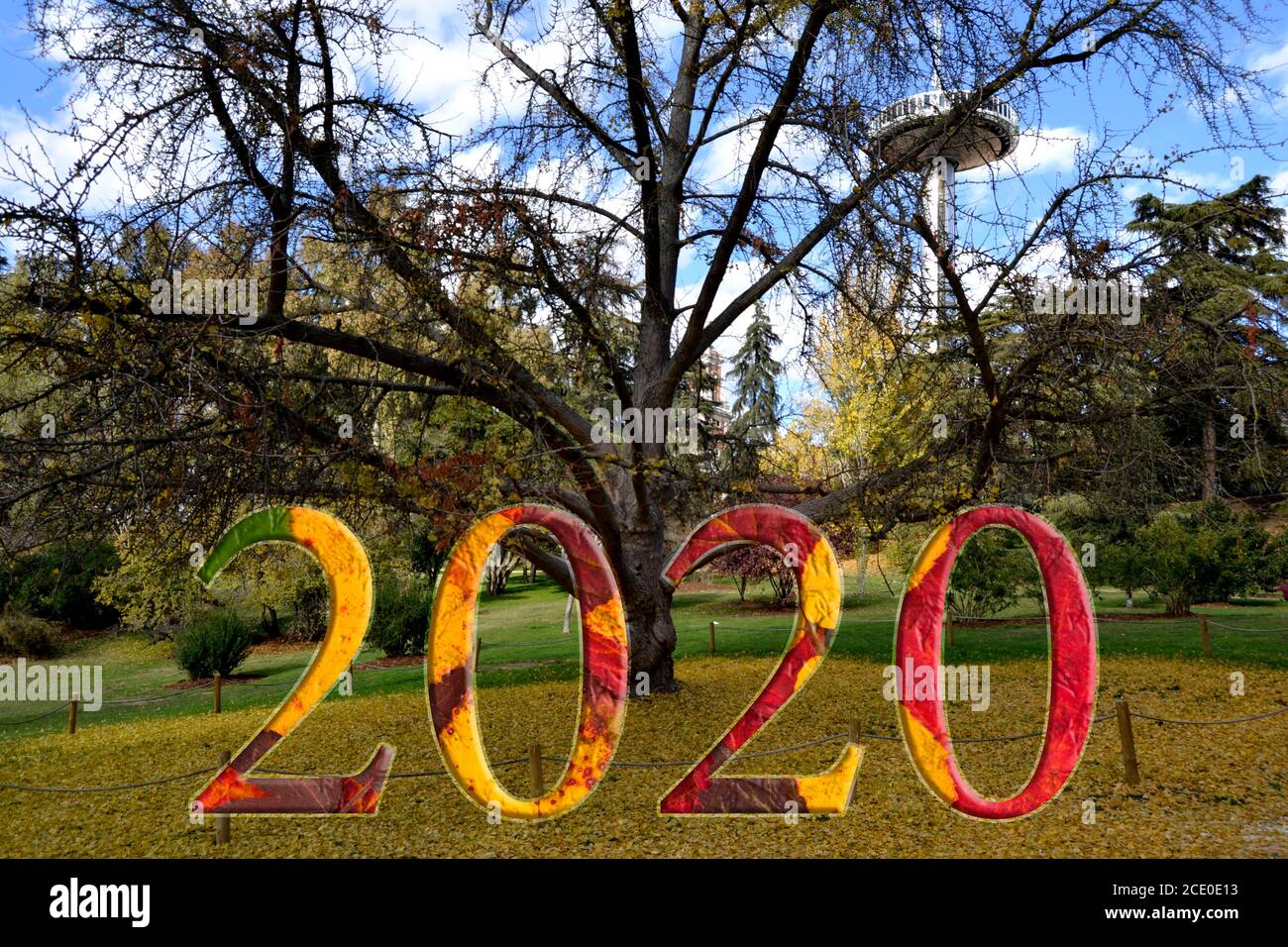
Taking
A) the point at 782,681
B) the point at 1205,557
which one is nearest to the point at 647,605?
the point at 782,681

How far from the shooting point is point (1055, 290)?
26.1ft

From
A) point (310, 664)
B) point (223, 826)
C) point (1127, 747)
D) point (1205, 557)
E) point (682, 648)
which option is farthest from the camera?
point (1205, 557)

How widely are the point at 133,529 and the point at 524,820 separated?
464 centimetres

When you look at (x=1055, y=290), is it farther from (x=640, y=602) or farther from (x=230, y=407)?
(x=230, y=407)

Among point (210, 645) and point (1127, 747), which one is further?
point (210, 645)

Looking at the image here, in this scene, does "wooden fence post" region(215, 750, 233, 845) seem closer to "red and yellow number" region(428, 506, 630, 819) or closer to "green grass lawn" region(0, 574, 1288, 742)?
"red and yellow number" region(428, 506, 630, 819)

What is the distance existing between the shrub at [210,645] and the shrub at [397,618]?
304 cm

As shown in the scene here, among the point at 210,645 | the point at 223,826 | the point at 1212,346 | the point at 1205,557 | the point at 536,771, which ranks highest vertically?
the point at 1212,346

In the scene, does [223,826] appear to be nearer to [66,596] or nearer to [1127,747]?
[1127,747]

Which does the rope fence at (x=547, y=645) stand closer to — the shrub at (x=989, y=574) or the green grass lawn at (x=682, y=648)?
the green grass lawn at (x=682, y=648)

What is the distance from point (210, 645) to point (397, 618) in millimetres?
4134

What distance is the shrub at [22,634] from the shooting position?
2266 cm

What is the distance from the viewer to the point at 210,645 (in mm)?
18719

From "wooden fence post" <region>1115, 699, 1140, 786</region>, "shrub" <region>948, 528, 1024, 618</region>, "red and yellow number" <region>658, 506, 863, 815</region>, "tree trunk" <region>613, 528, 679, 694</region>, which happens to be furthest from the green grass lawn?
"wooden fence post" <region>1115, 699, 1140, 786</region>
